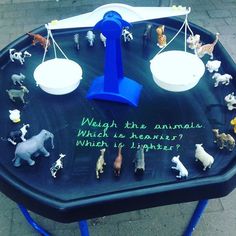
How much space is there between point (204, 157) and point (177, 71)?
0.39 metres

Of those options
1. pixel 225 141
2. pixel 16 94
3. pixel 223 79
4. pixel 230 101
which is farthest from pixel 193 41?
pixel 16 94

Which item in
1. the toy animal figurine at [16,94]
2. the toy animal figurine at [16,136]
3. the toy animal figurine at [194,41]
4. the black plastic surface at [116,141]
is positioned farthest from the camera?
the toy animal figurine at [194,41]

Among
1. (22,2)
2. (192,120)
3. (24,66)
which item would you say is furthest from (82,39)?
(22,2)

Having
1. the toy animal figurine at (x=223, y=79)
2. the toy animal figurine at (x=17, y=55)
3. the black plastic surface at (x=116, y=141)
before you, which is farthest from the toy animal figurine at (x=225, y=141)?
the toy animal figurine at (x=17, y=55)

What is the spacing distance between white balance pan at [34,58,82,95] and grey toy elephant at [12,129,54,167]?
0.24 metres

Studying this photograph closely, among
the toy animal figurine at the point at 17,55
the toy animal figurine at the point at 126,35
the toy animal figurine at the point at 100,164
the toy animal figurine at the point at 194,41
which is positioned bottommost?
the toy animal figurine at the point at 100,164

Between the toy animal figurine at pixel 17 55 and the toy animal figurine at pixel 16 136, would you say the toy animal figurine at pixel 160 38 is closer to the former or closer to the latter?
the toy animal figurine at pixel 17 55

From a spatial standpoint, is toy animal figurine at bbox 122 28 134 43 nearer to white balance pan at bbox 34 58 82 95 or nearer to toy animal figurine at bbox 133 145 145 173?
white balance pan at bbox 34 58 82 95

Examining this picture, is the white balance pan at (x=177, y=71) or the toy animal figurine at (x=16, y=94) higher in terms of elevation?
the white balance pan at (x=177, y=71)

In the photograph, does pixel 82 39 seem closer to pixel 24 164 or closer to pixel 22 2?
pixel 24 164

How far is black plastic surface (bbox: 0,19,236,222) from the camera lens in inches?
41.0

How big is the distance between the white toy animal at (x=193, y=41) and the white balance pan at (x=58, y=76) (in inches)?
21.4

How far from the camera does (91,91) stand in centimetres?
136

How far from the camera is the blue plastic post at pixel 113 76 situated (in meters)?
1.13
